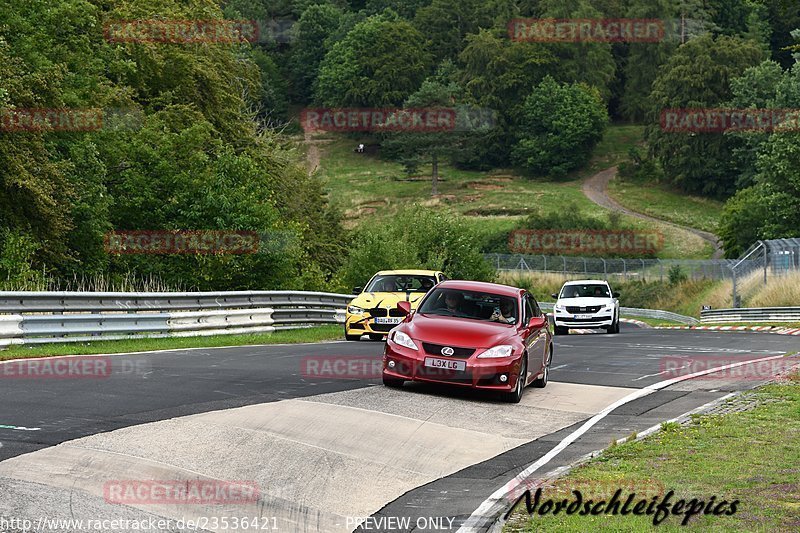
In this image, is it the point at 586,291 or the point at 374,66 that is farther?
the point at 374,66

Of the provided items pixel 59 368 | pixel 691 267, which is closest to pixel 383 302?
pixel 59 368

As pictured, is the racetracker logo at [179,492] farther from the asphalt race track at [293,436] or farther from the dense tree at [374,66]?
the dense tree at [374,66]

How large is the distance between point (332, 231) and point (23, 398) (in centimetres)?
5377

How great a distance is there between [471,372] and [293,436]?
13.6ft

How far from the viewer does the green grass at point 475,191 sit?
112 meters

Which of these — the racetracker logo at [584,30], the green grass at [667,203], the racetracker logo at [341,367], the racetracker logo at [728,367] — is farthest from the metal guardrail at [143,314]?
Answer: the racetracker logo at [584,30]

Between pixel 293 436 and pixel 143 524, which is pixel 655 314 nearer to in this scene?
pixel 293 436

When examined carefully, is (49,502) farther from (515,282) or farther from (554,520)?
(515,282)

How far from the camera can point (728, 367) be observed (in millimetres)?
21609

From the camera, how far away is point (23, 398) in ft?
41.9

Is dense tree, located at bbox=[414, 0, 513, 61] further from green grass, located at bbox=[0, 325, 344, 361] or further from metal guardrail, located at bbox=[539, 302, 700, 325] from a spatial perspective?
green grass, located at bbox=[0, 325, 344, 361]

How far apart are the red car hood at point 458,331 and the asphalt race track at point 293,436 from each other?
0.76 m

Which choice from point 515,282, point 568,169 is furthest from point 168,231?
point 568,169

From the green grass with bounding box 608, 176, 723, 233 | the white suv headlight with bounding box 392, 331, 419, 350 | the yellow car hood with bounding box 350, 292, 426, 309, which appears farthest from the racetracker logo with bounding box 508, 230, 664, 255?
the white suv headlight with bounding box 392, 331, 419, 350
